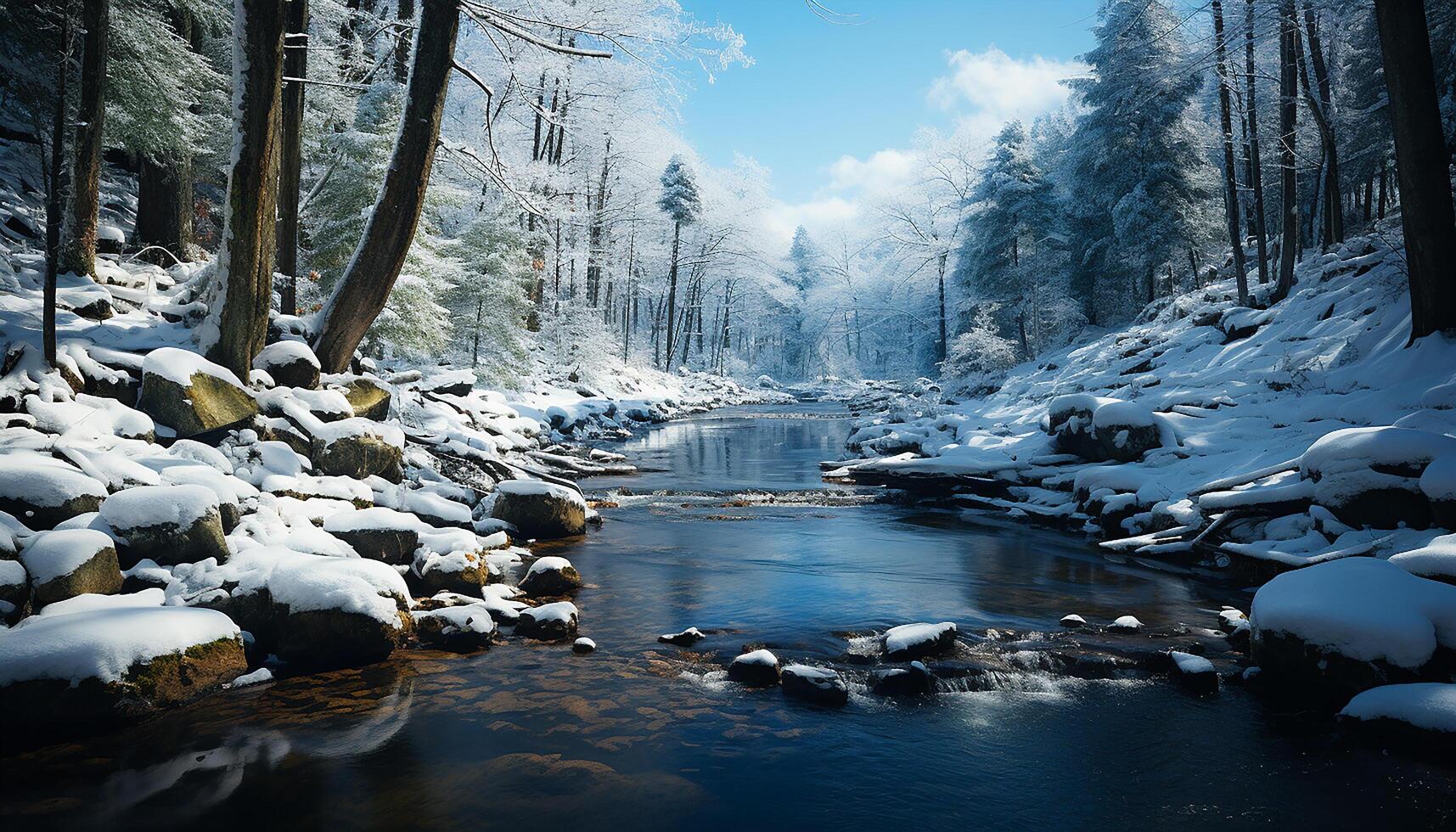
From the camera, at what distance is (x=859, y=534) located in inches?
401

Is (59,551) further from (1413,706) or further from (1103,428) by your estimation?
(1103,428)

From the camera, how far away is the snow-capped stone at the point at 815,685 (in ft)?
15.9

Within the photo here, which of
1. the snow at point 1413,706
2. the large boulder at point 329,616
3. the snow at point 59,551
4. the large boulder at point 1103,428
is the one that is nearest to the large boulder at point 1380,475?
the snow at point 1413,706

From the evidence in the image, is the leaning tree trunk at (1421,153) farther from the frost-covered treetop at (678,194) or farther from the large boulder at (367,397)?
the frost-covered treetop at (678,194)

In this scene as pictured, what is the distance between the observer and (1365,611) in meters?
4.62

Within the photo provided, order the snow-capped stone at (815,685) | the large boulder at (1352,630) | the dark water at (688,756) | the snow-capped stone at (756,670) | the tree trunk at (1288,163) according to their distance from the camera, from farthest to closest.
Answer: the tree trunk at (1288,163)
the snow-capped stone at (756,670)
the snow-capped stone at (815,685)
the large boulder at (1352,630)
the dark water at (688,756)

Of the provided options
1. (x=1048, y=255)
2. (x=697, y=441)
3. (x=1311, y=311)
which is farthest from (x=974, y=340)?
(x=1311, y=311)

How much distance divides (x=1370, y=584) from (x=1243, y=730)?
137 centimetres

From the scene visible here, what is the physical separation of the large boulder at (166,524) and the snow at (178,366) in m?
2.01

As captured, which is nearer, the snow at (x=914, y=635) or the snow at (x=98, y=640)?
the snow at (x=98, y=640)

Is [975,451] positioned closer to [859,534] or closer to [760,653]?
[859,534]

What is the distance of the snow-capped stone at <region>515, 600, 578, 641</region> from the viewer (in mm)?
5871

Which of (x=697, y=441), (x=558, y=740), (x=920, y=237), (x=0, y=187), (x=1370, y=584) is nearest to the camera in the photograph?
(x=558, y=740)

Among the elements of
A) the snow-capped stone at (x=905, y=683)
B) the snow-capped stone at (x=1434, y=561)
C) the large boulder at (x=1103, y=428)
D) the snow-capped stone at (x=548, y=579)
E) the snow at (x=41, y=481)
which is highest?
the large boulder at (x=1103, y=428)
